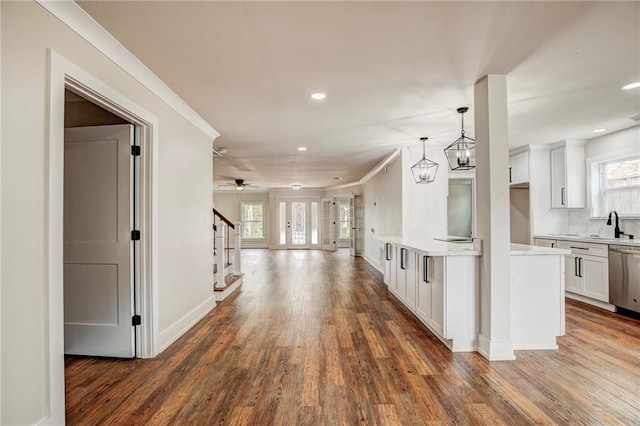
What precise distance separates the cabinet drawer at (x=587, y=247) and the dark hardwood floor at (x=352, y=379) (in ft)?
2.77

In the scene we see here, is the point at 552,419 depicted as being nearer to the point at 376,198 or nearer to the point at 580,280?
the point at 580,280

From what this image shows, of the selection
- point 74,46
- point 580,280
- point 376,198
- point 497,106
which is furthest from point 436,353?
point 376,198

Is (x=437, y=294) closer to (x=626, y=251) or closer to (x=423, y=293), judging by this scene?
(x=423, y=293)

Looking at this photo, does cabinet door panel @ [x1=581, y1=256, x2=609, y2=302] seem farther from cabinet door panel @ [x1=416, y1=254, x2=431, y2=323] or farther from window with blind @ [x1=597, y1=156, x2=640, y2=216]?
cabinet door panel @ [x1=416, y1=254, x2=431, y2=323]

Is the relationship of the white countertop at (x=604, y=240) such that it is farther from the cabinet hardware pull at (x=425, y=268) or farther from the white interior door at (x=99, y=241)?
the white interior door at (x=99, y=241)

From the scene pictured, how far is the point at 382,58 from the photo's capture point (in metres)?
2.35

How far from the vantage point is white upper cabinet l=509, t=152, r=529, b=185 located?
5362 millimetres

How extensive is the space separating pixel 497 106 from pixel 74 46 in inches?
122

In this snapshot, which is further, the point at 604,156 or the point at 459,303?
the point at 604,156

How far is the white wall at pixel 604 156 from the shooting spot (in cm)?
419

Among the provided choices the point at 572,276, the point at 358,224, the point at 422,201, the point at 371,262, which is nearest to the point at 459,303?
the point at 422,201

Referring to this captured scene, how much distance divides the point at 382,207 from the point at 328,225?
4.82m

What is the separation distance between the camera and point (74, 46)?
1885mm

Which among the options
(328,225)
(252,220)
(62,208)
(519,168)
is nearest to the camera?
(62,208)
